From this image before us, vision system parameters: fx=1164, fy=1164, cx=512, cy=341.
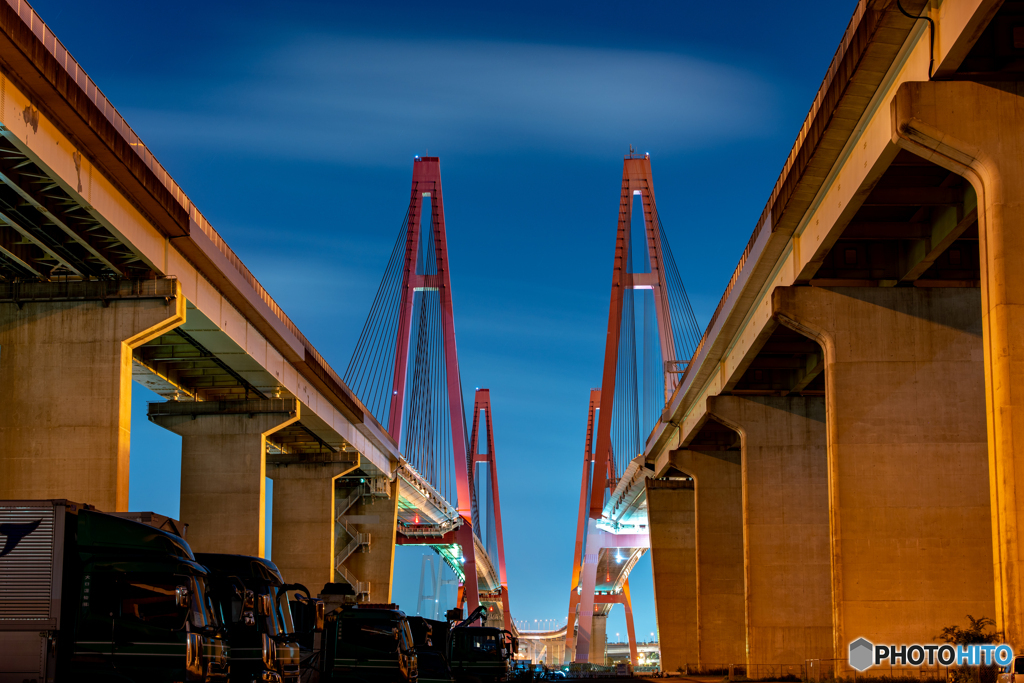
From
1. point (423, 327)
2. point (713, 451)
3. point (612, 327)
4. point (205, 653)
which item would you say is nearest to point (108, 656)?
point (205, 653)

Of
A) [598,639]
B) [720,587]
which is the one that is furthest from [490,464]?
[720,587]

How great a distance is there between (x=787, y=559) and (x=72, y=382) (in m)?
24.7

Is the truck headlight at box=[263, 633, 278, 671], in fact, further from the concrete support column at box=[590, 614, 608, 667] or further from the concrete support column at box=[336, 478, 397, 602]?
the concrete support column at box=[590, 614, 608, 667]

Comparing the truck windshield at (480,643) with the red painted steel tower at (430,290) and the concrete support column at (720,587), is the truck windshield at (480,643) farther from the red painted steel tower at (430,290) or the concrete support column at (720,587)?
the red painted steel tower at (430,290)

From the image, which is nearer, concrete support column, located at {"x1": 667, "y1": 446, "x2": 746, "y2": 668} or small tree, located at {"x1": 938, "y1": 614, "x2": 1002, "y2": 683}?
small tree, located at {"x1": 938, "y1": 614, "x2": 1002, "y2": 683}

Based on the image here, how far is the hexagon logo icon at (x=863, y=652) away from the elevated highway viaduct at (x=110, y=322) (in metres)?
17.1

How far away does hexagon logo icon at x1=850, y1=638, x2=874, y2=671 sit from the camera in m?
26.9

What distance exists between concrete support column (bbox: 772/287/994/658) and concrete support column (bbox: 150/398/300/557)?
21.5m

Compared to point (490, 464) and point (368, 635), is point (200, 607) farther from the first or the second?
point (490, 464)

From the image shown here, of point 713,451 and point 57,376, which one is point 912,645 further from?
point 713,451

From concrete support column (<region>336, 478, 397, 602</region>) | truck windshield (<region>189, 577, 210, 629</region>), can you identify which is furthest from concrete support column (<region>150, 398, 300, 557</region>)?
concrete support column (<region>336, 478, 397, 602</region>)

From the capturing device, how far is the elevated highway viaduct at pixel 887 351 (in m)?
16.9

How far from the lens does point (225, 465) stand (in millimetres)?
42406

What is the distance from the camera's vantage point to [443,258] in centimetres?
7525
